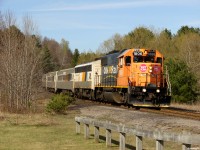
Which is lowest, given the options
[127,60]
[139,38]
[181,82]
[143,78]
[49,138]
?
[49,138]

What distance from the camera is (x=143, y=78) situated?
83.5 ft

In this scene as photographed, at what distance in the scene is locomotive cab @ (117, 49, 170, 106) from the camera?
24578 mm

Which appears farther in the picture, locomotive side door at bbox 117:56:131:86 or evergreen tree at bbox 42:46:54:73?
evergreen tree at bbox 42:46:54:73

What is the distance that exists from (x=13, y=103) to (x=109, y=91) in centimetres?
880

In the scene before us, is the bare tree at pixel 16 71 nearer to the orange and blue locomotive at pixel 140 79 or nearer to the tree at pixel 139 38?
the orange and blue locomotive at pixel 140 79

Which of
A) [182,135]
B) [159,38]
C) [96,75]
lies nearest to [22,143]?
[182,135]

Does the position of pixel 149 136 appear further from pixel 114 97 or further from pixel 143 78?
pixel 114 97

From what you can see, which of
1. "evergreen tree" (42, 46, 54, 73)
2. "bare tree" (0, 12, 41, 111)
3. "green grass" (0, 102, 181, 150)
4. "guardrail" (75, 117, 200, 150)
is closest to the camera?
"guardrail" (75, 117, 200, 150)

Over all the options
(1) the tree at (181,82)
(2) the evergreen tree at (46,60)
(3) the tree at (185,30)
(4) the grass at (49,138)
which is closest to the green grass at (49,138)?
(4) the grass at (49,138)

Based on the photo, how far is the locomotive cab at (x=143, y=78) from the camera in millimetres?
24578

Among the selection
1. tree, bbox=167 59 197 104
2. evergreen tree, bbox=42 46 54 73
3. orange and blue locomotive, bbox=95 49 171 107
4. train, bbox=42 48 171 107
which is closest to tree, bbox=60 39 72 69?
evergreen tree, bbox=42 46 54 73

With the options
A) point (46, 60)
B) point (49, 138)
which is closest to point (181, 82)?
point (46, 60)

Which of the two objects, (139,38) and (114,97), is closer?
(114,97)

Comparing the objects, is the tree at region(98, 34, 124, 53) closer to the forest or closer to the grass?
the forest
